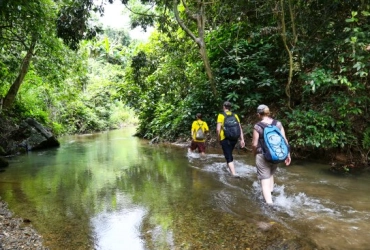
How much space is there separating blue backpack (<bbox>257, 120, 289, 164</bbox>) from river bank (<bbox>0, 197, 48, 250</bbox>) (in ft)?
11.6

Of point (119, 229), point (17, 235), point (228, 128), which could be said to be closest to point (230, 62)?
point (228, 128)

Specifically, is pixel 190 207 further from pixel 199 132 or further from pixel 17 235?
pixel 199 132

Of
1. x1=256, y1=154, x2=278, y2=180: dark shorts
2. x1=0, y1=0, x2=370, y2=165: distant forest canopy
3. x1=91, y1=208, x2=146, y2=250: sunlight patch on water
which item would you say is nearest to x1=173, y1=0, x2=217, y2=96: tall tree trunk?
x1=0, y1=0, x2=370, y2=165: distant forest canopy

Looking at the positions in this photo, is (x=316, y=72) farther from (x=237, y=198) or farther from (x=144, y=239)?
(x=144, y=239)

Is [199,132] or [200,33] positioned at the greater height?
[200,33]

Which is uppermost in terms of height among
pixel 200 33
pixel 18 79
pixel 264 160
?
pixel 200 33

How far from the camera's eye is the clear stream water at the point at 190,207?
4.13 m

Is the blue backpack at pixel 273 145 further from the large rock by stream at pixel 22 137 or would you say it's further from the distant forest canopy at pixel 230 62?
the large rock by stream at pixel 22 137

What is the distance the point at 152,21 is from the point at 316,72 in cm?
810

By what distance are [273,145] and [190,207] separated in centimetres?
180

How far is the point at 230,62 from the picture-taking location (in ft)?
41.0

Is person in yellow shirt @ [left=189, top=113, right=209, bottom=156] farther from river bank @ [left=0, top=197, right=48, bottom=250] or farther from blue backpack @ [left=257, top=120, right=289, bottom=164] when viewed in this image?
river bank @ [left=0, top=197, right=48, bottom=250]

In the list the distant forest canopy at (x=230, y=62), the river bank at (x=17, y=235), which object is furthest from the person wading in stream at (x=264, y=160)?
the river bank at (x=17, y=235)

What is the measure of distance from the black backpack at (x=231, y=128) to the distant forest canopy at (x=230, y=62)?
7.37 feet
